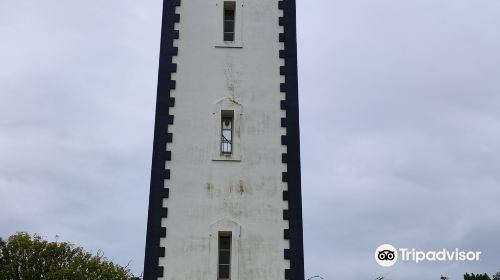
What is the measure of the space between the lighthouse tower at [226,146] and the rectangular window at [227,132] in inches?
0.9

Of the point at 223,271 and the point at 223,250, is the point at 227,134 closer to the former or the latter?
the point at 223,250

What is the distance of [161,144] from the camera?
1570 centimetres

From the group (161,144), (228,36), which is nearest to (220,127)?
A: (161,144)

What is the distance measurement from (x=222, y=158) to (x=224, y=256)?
2.28m

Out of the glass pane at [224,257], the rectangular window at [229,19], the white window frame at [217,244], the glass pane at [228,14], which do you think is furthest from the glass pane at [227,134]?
the glass pane at [228,14]

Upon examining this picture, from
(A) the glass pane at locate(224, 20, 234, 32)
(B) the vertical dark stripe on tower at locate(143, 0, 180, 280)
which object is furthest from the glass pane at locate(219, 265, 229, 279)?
(A) the glass pane at locate(224, 20, 234, 32)

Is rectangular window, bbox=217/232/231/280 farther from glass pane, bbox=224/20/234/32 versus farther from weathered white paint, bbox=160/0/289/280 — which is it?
glass pane, bbox=224/20/234/32

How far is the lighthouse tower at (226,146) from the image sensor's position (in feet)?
48.4

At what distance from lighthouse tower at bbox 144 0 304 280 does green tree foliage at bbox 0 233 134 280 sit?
1946 cm

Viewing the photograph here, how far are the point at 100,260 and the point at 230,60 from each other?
21.1 meters

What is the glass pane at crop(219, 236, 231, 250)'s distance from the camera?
49.7 feet

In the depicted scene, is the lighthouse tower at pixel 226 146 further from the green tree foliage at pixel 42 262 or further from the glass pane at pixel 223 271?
the green tree foliage at pixel 42 262

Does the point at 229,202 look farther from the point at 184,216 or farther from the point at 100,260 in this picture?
the point at 100,260

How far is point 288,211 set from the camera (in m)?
15.1
